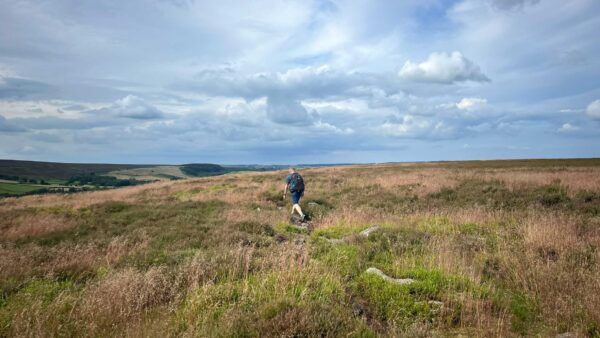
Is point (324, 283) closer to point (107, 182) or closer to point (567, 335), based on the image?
point (567, 335)

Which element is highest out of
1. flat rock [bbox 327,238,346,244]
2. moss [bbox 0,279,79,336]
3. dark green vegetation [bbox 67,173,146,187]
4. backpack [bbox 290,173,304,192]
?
backpack [bbox 290,173,304,192]

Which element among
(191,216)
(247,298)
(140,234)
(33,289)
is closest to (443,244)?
(247,298)

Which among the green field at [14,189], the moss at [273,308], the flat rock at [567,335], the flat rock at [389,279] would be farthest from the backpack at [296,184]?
the green field at [14,189]

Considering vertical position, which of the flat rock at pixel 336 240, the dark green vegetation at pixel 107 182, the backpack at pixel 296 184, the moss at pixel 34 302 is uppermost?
the backpack at pixel 296 184

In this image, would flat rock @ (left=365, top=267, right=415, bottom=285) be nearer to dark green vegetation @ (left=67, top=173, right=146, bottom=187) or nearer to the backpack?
the backpack

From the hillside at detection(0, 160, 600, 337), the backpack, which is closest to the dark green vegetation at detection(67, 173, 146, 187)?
the backpack

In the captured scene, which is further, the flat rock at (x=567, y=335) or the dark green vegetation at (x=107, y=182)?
the dark green vegetation at (x=107, y=182)

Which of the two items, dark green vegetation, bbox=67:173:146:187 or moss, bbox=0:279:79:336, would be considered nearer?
moss, bbox=0:279:79:336

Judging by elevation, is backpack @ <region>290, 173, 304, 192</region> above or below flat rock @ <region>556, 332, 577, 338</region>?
above

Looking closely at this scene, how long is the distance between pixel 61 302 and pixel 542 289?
759 cm

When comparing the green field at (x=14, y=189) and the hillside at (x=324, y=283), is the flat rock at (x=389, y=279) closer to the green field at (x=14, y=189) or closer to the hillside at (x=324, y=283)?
the hillside at (x=324, y=283)

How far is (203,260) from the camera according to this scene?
7.05m

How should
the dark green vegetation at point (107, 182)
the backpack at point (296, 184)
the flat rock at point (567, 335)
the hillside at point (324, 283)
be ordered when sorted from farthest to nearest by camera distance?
the dark green vegetation at point (107, 182) < the backpack at point (296, 184) < the hillside at point (324, 283) < the flat rock at point (567, 335)

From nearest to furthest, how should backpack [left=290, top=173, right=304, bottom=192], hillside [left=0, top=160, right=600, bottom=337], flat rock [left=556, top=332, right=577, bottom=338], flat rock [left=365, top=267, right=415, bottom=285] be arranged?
flat rock [left=556, top=332, right=577, bottom=338]
hillside [left=0, top=160, right=600, bottom=337]
flat rock [left=365, top=267, right=415, bottom=285]
backpack [left=290, top=173, right=304, bottom=192]
